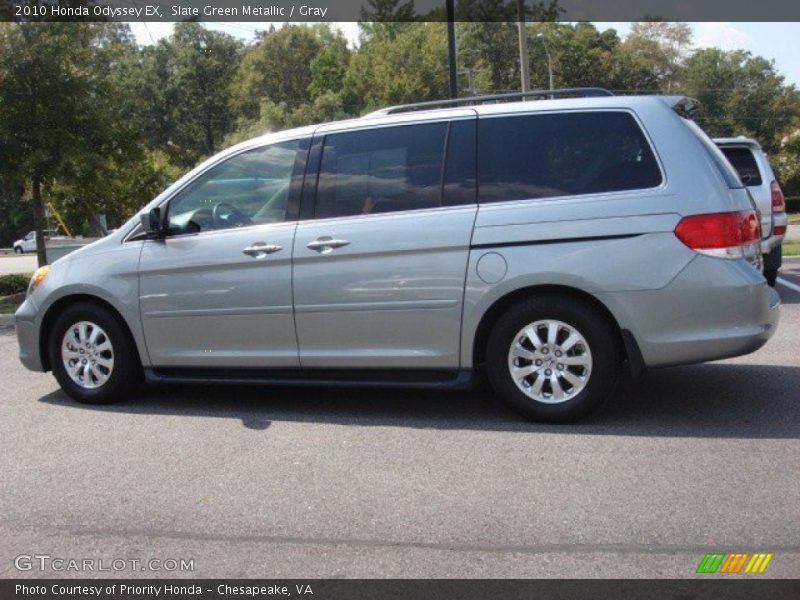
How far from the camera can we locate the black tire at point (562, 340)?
5.34 m

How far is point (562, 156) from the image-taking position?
18.2 ft

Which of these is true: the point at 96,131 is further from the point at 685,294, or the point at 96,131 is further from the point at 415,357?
the point at 685,294

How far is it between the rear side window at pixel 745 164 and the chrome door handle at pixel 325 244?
6.84 m

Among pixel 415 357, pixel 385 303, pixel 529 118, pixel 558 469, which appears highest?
pixel 529 118

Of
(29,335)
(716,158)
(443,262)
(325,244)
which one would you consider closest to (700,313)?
(716,158)

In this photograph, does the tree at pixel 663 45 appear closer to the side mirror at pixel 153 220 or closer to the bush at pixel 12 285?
the bush at pixel 12 285

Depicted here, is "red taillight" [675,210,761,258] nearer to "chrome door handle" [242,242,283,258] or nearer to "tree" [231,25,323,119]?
"chrome door handle" [242,242,283,258]

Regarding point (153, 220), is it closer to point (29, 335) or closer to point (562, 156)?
point (29, 335)

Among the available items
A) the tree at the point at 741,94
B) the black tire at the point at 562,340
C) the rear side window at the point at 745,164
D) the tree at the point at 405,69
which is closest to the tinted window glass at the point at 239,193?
the black tire at the point at 562,340

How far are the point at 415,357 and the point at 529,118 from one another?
1.69 metres

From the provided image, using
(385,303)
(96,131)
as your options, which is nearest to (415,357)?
(385,303)

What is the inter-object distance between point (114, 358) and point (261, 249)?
4.80 ft

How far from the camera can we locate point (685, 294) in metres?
5.19
